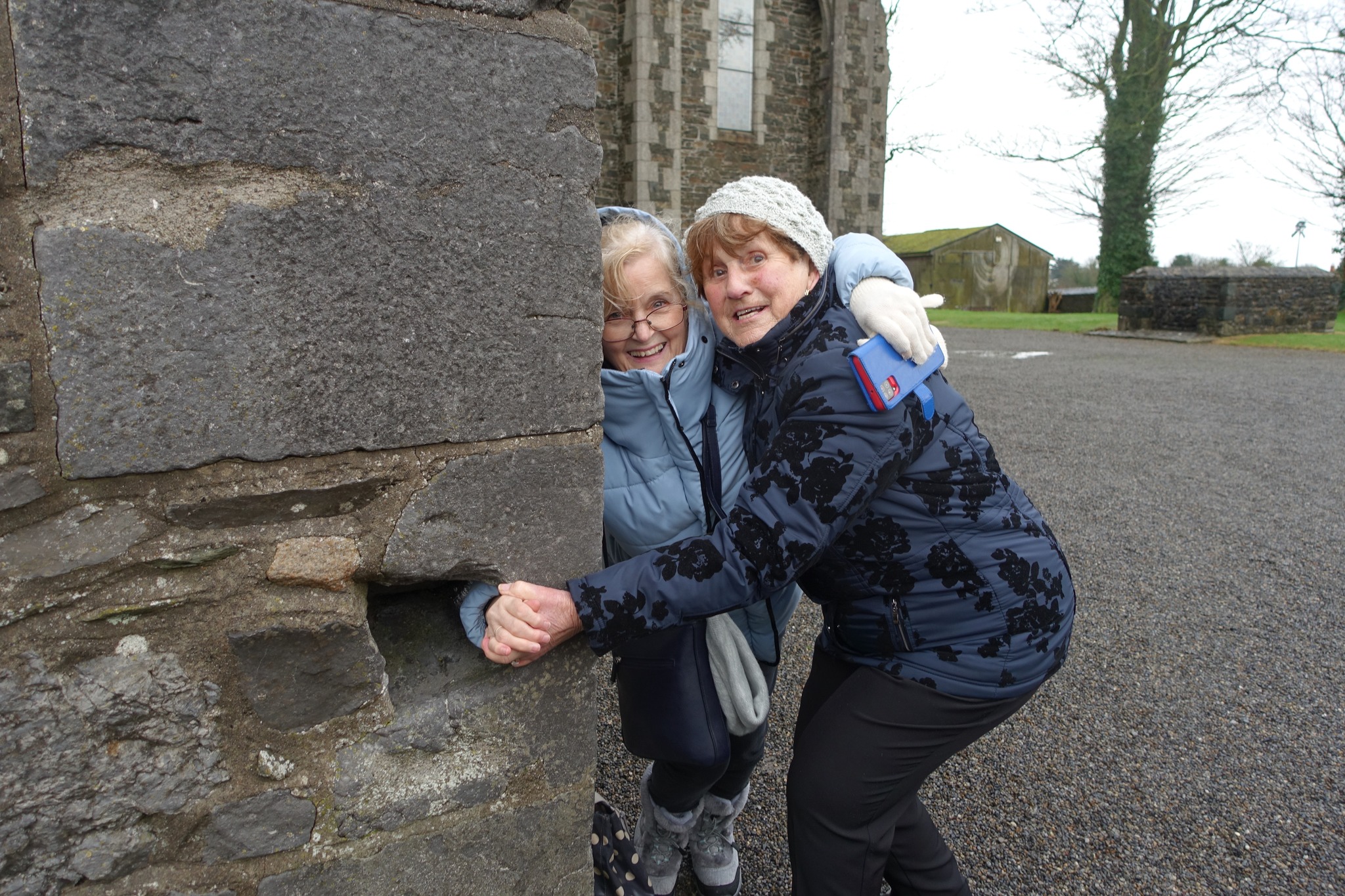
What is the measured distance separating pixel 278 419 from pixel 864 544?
108 cm

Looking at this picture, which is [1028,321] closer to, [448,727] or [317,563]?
[448,727]

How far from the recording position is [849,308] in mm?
1842

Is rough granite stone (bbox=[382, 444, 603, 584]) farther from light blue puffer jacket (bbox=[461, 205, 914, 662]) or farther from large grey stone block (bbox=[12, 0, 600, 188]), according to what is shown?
large grey stone block (bbox=[12, 0, 600, 188])

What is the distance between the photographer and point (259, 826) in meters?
1.55

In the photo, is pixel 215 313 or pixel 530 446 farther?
pixel 530 446

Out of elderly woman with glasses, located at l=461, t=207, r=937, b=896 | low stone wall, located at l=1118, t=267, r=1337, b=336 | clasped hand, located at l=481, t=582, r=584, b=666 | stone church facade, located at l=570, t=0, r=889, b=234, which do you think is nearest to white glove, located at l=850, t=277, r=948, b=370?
elderly woman with glasses, located at l=461, t=207, r=937, b=896

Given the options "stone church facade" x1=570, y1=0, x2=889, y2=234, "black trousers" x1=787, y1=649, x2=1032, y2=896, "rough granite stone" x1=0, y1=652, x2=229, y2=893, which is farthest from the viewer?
"stone church facade" x1=570, y1=0, x2=889, y2=234

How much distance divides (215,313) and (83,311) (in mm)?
166

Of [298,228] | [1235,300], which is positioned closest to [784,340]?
[298,228]

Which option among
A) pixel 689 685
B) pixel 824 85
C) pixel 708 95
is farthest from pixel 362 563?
pixel 824 85

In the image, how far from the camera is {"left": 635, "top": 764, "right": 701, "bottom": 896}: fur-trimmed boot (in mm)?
2342

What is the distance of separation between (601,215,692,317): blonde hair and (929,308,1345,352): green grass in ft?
41.7

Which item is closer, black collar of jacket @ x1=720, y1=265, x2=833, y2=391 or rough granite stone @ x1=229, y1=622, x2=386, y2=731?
rough granite stone @ x1=229, y1=622, x2=386, y2=731

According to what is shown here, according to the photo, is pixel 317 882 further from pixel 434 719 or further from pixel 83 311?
pixel 83 311
